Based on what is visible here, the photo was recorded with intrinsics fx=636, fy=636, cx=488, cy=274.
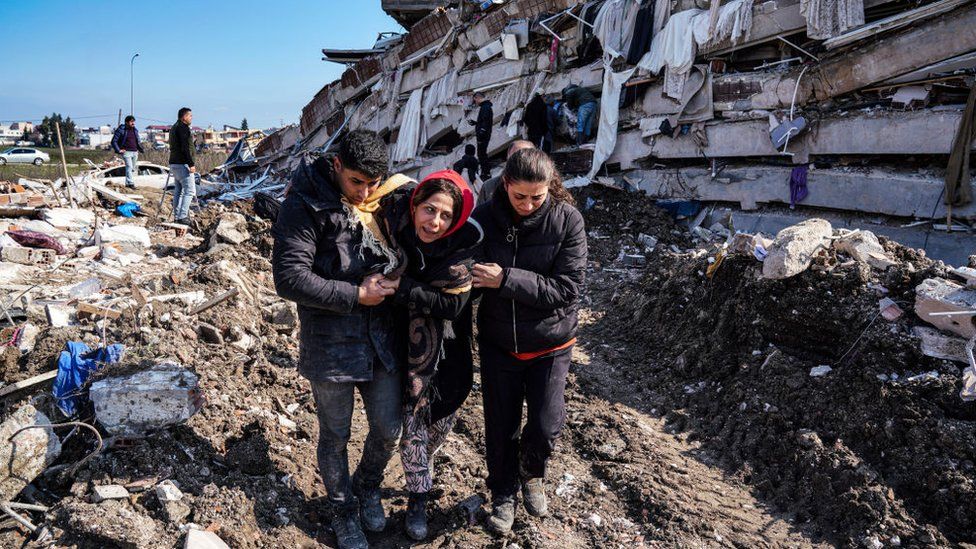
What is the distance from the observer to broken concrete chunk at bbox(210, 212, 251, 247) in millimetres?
8398

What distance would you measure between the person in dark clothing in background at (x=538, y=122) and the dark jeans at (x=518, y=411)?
921 cm

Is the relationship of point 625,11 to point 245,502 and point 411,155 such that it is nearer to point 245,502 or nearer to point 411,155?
point 411,155

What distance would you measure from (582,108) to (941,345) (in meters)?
8.52

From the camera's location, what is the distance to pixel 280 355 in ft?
16.7

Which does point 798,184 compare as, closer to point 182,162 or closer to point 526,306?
point 526,306

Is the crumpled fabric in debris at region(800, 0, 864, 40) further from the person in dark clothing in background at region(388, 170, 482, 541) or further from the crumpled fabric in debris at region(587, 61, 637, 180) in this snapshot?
the person in dark clothing in background at region(388, 170, 482, 541)

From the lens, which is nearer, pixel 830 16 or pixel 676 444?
pixel 676 444

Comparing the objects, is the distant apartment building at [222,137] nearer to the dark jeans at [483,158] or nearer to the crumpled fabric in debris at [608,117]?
the dark jeans at [483,158]

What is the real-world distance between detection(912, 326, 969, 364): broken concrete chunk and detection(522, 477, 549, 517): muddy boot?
259 centimetres

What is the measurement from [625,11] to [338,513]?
10309mm

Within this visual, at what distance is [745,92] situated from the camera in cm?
Result: 941

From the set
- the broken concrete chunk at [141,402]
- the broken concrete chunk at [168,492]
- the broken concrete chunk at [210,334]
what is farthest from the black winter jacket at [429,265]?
the broken concrete chunk at [210,334]

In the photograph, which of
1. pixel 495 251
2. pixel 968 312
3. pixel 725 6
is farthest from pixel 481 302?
pixel 725 6

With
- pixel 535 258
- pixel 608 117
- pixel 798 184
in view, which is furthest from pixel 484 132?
pixel 535 258
